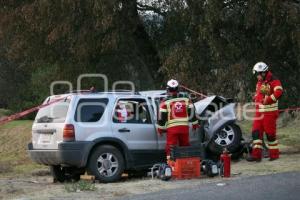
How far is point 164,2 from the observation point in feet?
62.7

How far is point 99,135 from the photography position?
12703mm

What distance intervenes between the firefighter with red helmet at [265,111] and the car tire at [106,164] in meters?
3.08

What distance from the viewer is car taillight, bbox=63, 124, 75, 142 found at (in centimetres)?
1242

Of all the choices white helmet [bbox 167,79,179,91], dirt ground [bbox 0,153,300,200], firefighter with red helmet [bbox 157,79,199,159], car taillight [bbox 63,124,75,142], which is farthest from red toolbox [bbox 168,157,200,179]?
car taillight [bbox 63,124,75,142]

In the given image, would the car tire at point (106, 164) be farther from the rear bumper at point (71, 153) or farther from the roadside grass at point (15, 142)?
the roadside grass at point (15, 142)

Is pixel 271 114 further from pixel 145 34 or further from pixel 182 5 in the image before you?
pixel 145 34

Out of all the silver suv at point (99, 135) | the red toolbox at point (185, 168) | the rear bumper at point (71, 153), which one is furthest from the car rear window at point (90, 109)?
the red toolbox at point (185, 168)

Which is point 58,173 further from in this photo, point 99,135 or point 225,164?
point 225,164

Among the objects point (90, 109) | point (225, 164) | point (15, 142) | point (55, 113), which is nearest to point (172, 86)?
point (90, 109)

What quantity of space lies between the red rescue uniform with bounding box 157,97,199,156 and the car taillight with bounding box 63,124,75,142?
5.58 ft

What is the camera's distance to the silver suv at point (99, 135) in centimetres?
1250

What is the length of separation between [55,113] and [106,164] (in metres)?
1.37

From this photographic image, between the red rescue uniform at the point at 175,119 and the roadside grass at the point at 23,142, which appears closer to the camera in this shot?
the red rescue uniform at the point at 175,119

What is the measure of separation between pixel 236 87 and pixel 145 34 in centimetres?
434
